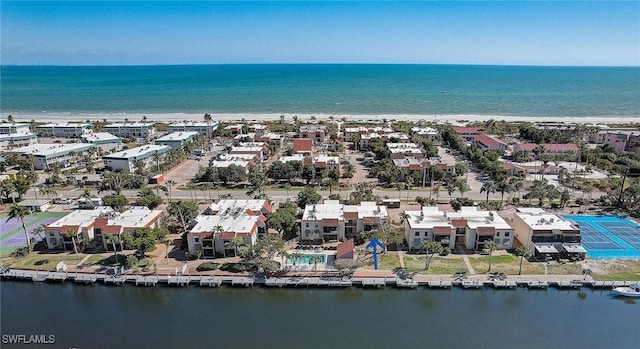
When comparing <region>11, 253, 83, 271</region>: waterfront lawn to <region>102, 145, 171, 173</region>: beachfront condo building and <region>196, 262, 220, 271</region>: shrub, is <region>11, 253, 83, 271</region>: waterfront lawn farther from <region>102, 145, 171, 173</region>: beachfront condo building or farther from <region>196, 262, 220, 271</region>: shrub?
<region>102, 145, 171, 173</region>: beachfront condo building

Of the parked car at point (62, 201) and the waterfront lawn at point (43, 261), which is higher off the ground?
the parked car at point (62, 201)

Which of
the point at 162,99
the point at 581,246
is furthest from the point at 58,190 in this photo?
the point at 162,99

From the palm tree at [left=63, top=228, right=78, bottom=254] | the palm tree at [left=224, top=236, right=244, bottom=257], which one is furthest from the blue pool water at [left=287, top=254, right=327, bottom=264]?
the palm tree at [left=63, top=228, right=78, bottom=254]

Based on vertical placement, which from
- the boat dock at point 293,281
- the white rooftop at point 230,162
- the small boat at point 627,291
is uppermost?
the white rooftop at point 230,162

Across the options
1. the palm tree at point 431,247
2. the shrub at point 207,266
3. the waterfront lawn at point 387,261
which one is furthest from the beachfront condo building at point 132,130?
the palm tree at point 431,247

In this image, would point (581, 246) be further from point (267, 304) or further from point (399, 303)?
point (267, 304)

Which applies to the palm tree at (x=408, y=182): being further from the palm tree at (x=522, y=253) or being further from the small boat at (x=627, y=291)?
the small boat at (x=627, y=291)
